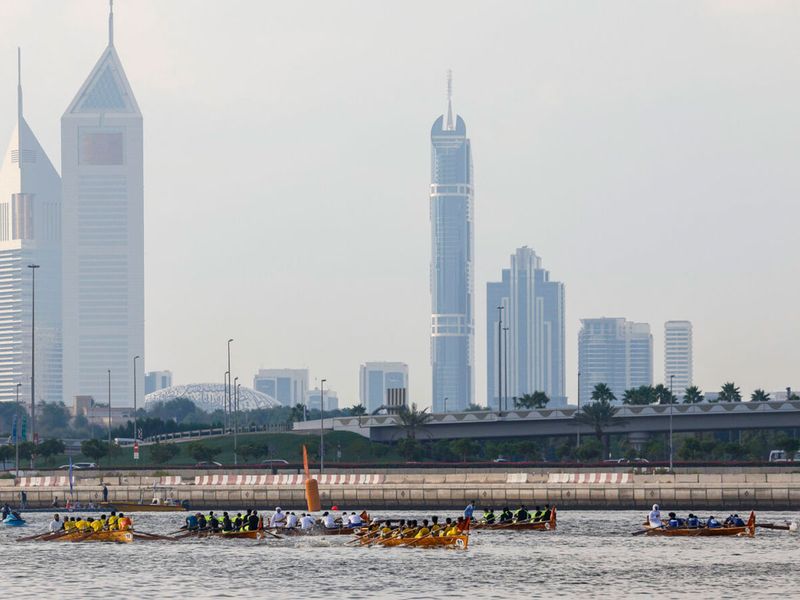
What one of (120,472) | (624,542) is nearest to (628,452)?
(120,472)

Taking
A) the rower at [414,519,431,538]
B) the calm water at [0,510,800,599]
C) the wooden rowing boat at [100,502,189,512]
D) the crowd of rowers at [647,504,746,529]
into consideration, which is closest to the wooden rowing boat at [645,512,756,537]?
the crowd of rowers at [647,504,746,529]

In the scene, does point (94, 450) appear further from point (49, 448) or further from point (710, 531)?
point (710, 531)

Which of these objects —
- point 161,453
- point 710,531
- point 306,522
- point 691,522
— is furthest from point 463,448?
point 710,531

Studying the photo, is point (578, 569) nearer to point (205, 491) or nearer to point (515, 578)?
point (515, 578)

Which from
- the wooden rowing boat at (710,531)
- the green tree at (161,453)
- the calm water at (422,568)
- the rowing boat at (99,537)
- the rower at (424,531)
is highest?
the green tree at (161,453)

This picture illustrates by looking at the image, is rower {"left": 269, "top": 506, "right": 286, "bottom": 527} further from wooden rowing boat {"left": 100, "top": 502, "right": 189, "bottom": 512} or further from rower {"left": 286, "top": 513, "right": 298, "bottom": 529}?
wooden rowing boat {"left": 100, "top": 502, "right": 189, "bottom": 512}

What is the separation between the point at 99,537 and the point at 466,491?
3413 cm

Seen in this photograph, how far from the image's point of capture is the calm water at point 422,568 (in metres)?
76.8

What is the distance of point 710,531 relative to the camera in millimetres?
99688

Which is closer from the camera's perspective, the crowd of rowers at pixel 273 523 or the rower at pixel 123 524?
the crowd of rowers at pixel 273 523

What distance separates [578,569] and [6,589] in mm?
27410

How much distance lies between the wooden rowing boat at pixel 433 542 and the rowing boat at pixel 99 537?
16688 millimetres

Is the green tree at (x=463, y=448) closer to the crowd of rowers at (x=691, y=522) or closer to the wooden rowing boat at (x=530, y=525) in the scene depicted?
the wooden rowing boat at (x=530, y=525)

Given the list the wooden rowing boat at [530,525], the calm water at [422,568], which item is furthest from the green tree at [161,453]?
the wooden rowing boat at [530,525]
